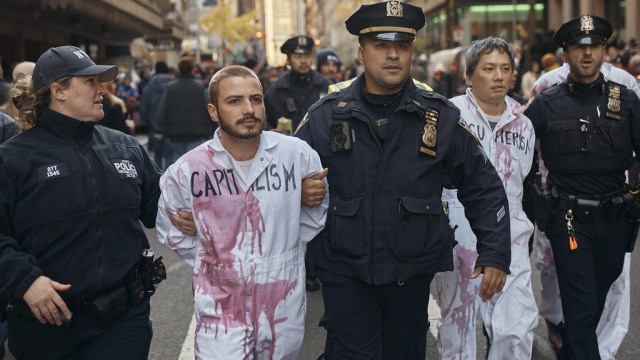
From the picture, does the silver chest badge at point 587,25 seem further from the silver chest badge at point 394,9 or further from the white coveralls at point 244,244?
the white coveralls at point 244,244

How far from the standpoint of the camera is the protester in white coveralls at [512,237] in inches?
180

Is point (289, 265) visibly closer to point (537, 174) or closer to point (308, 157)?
point (308, 157)

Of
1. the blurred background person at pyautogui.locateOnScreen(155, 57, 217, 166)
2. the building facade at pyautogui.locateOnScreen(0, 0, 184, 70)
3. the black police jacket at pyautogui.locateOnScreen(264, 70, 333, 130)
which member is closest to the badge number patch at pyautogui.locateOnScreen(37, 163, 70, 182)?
the black police jacket at pyautogui.locateOnScreen(264, 70, 333, 130)

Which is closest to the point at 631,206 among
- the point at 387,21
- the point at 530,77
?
the point at 387,21

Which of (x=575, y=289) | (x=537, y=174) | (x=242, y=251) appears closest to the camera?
(x=242, y=251)

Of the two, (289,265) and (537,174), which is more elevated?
(537,174)

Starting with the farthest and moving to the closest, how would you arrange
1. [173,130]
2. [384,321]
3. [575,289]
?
1. [173,130]
2. [575,289]
3. [384,321]

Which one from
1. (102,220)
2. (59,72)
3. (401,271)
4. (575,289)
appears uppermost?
(59,72)

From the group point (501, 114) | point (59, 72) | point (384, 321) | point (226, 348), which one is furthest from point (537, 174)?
point (59, 72)

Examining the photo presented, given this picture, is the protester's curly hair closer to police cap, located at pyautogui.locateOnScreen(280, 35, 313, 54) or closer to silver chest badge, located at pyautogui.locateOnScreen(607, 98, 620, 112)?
silver chest badge, located at pyautogui.locateOnScreen(607, 98, 620, 112)

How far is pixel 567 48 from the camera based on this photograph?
5.16 m

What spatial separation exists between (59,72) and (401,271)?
1.79 metres

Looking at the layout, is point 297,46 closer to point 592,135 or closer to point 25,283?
point 592,135

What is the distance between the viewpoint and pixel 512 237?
4.70 m
